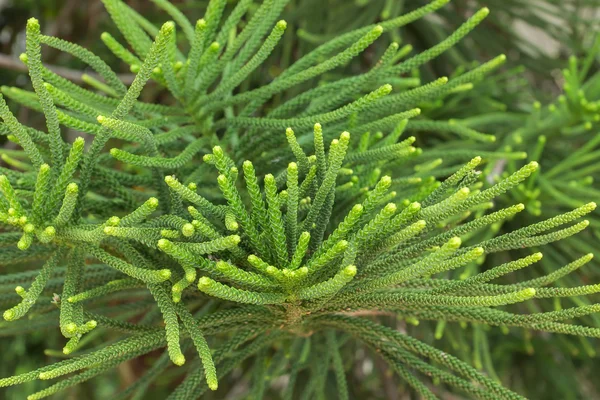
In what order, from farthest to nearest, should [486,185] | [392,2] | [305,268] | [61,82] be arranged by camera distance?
[392,2]
[486,185]
[61,82]
[305,268]

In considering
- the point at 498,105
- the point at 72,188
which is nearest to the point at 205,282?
the point at 72,188

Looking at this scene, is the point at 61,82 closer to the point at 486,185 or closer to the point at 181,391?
the point at 181,391

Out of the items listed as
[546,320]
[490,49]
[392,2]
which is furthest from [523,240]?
[490,49]

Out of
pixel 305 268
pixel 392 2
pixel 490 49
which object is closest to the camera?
pixel 305 268

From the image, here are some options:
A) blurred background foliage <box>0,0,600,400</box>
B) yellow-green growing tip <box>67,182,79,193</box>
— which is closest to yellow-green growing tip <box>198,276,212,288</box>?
yellow-green growing tip <box>67,182,79,193</box>

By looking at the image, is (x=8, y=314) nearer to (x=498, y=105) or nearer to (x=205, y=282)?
(x=205, y=282)

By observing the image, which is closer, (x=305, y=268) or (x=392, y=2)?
(x=305, y=268)

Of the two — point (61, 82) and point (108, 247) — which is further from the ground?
point (61, 82)

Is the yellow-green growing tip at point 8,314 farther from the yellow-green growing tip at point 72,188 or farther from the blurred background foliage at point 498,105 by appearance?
the blurred background foliage at point 498,105
